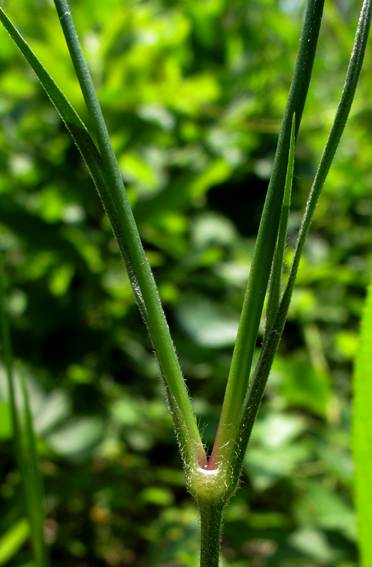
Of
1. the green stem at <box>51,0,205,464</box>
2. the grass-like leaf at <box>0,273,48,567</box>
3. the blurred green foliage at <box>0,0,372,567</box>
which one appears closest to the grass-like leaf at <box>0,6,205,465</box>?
the green stem at <box>51,0,205,464</box>

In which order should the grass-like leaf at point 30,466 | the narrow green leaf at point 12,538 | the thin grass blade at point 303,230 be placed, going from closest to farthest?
the thin grass blade at point 303,230
the grass-like leaf at point 30,466
the narrow green leaf at point 12,538

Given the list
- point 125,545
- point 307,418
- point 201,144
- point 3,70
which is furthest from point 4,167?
point 307,418

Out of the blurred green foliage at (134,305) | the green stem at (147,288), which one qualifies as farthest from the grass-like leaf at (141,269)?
the blurred green foliage at (134,305)

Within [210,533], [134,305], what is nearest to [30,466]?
[210,533]

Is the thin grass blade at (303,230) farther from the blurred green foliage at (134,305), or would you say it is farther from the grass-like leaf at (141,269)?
the blurred green foliage at (134,305)

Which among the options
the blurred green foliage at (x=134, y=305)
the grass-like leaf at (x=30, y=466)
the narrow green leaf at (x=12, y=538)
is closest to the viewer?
the grass-like leaf at (x=30, y=466)

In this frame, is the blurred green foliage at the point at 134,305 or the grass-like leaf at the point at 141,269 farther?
the blurred green foliage at the point at 134,305
